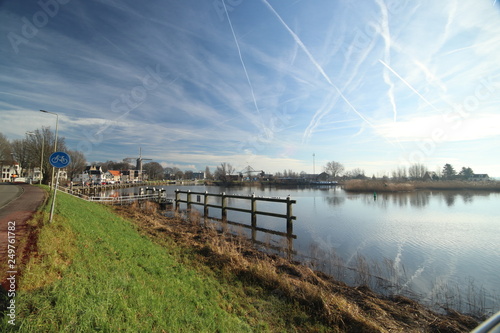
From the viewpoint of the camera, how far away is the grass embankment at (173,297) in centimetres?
346

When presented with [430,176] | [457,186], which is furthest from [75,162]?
[430,176]

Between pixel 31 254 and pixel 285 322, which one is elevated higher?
pixel 31 254

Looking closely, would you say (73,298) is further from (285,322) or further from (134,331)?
(285,322)

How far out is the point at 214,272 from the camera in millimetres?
7500

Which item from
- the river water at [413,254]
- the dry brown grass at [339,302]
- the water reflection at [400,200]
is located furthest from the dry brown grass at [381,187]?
the dry brown grass at [339,302]

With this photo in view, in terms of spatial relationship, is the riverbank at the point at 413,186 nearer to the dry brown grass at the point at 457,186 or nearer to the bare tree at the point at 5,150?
the dry brown grass at the point at 457,186

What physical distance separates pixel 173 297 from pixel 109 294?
54.0 inches

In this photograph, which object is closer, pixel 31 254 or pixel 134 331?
pixel 134 331

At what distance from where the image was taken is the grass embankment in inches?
136

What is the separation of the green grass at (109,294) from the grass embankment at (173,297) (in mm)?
15

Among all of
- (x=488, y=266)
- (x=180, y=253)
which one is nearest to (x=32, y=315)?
(x=180, y=253)

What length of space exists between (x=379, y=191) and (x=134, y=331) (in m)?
55.7

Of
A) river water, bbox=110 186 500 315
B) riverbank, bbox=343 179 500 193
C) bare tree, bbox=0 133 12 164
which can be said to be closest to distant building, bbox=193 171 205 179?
bare tree, bbox=0 133 12 164

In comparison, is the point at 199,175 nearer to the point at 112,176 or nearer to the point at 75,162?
the point at 112,176
